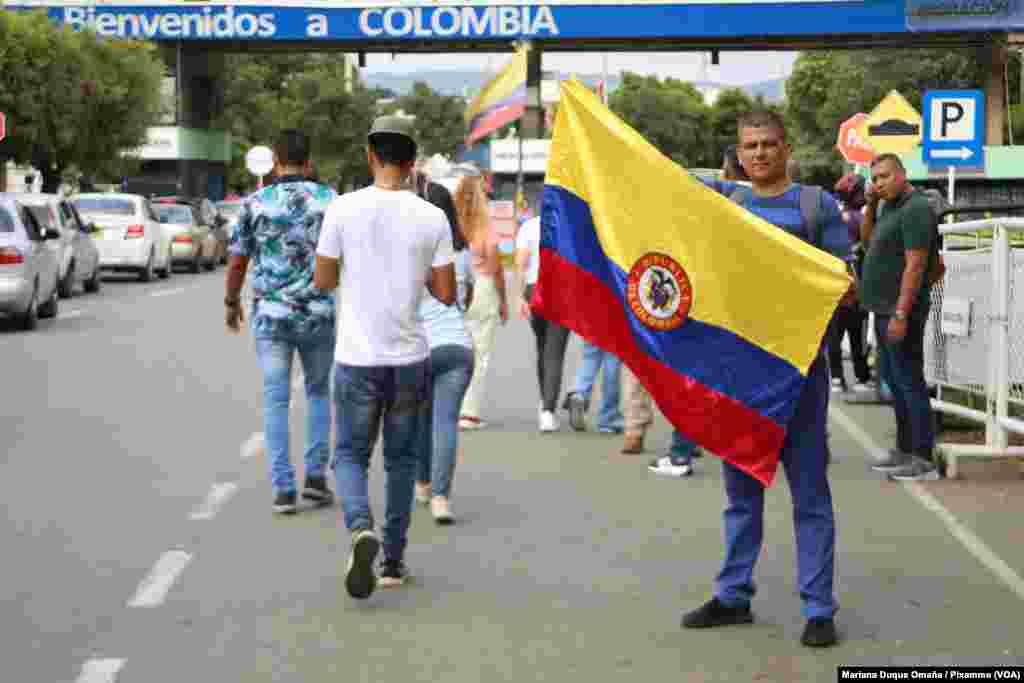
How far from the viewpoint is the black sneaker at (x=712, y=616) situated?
23.6 feet

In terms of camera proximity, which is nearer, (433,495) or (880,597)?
(880,597)

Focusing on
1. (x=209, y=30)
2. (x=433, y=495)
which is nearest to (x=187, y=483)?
(x=433, y=495)

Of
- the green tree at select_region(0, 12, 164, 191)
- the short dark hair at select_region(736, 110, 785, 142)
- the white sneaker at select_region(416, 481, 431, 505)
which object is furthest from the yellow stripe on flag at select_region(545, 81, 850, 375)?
the green tree at select_region(0, 12, 164, 191)

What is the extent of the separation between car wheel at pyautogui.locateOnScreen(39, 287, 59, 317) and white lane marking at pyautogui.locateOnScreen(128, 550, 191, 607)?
17094 millimetres

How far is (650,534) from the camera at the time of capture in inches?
370

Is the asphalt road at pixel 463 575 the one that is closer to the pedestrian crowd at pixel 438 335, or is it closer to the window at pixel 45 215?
the pedestrian crowd at pixel 438 335

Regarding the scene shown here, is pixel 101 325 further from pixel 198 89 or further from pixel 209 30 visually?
pixel 198 89

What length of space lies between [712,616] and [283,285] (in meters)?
3.53

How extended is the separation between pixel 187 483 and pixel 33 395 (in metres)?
5.22

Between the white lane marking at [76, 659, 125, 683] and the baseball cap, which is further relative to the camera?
the baseball cap

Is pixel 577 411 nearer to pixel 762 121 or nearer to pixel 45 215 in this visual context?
pixel 762 121

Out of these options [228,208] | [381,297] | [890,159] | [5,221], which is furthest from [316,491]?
[228,208]

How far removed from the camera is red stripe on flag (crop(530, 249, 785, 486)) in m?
7.11

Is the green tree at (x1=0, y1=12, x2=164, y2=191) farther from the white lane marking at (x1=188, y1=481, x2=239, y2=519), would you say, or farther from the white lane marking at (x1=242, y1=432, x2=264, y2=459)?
the white lane marking at (x1=188, y1=481, x2=239, y2=519)
